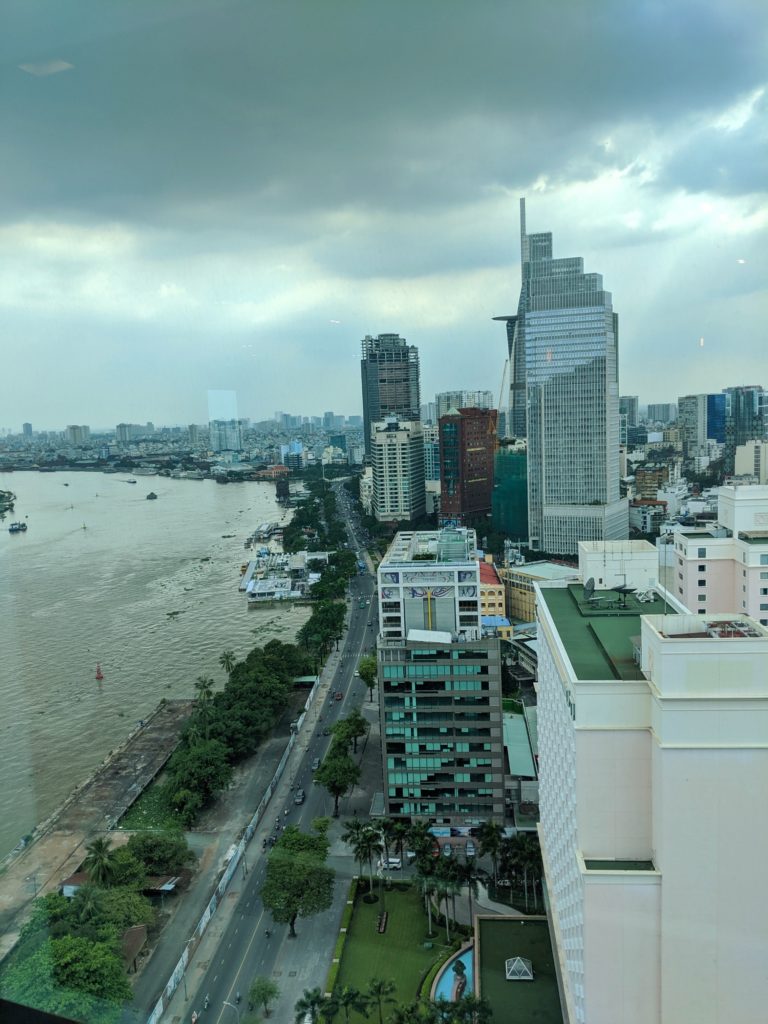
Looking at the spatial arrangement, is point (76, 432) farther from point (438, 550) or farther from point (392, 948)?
point (392, 948)

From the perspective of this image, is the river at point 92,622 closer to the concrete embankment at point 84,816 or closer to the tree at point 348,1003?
the concrete embankment at point 84,816

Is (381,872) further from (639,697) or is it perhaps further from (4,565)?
(4,565)

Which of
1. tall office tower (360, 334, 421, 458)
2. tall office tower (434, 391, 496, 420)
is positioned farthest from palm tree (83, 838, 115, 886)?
tall office tower (360, 334, 421, 458)

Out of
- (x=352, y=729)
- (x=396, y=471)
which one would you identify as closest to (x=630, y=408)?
(x=396, y=471)

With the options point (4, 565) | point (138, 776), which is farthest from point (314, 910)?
point (4, 565)

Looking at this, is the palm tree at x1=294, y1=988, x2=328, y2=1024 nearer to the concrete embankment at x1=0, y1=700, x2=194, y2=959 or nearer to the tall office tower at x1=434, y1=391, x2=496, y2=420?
the concrete embankment at x1=0, y1=700, x2=194, y2=959

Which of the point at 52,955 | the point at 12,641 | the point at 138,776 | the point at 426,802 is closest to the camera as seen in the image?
the point at 52,955

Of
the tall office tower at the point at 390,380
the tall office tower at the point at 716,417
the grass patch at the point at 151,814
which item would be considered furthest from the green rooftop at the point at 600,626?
the tall office tower at the point at 390,380
